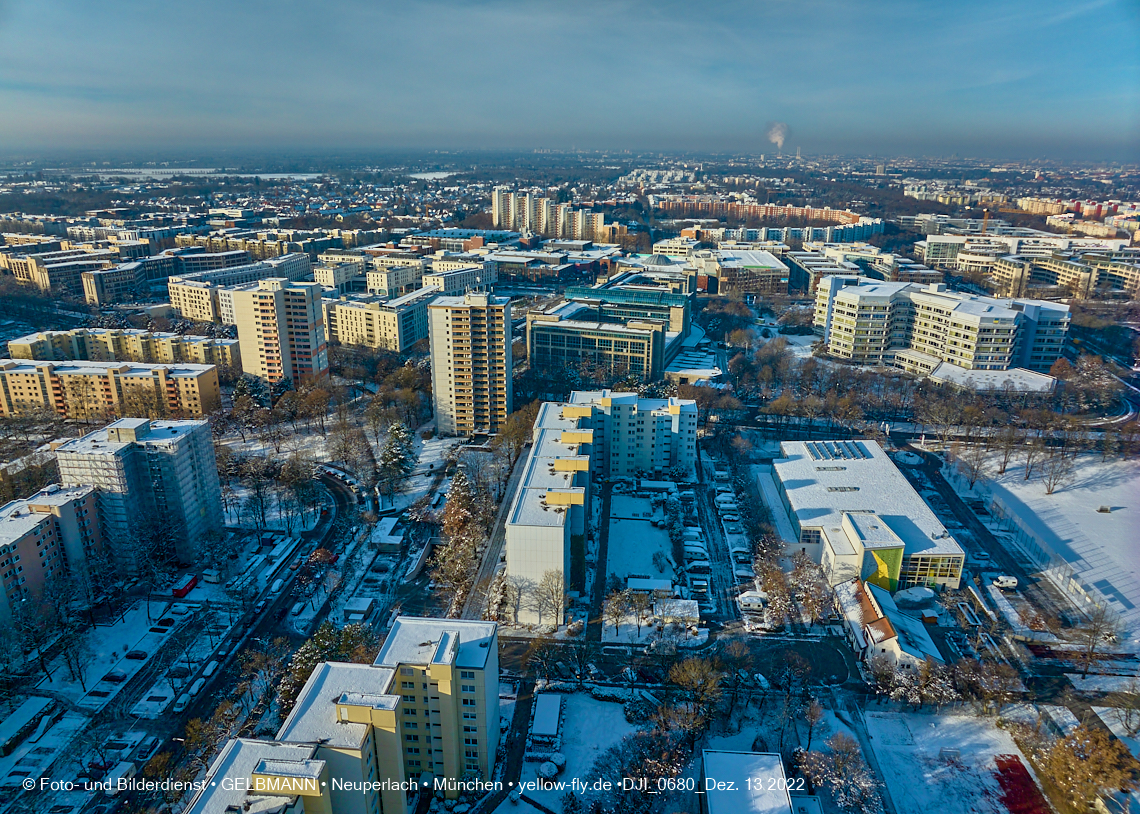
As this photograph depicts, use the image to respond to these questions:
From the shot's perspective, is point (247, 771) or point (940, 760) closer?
point (247, 771)

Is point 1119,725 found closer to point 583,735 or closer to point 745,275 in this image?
point 583,735

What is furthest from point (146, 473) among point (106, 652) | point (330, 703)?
point (330, 703)

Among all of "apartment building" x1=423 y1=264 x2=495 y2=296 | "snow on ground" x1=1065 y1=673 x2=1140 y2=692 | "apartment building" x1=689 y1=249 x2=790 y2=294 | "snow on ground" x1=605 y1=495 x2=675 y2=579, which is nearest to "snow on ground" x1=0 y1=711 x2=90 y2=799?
"snow on ground" x1=605 y1=495 x2=675 y2=579

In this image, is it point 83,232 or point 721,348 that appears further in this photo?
point 83,232

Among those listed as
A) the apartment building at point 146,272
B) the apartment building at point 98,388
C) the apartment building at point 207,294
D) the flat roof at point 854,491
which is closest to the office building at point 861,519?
the flat roof at point 854,491

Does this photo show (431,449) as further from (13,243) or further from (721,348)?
(13,243)

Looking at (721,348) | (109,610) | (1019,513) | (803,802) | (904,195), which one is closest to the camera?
(803,802)

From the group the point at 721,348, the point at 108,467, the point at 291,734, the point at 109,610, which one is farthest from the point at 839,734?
the point at 721,348

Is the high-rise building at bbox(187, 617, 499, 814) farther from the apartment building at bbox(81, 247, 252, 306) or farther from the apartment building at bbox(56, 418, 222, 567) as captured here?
the apartment building at bbox(81, 247, 252, 306)
